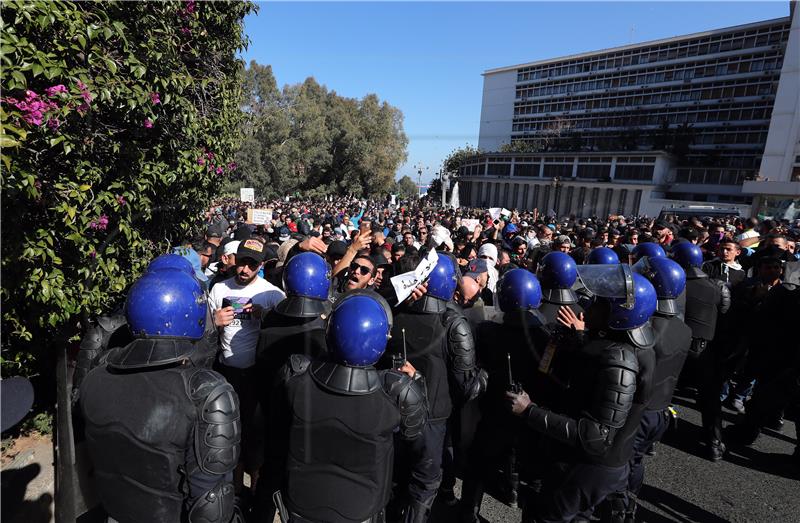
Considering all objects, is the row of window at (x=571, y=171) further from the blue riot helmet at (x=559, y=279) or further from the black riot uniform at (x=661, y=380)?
the black riot uniform at (x=661, y=380)

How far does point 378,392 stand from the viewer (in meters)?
2.12

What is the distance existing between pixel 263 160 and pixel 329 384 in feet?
124

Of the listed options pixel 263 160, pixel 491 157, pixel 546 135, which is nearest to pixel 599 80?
pixel 546 135

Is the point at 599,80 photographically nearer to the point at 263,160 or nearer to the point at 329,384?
the point at 263,160

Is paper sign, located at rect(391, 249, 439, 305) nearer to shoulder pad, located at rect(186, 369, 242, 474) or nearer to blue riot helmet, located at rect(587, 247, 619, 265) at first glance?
shoulder pad, located at rect(186, 369, 242, 474)

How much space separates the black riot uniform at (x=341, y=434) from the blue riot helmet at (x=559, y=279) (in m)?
2.13

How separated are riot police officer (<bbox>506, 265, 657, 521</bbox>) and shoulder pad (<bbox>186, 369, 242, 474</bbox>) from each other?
1.63m

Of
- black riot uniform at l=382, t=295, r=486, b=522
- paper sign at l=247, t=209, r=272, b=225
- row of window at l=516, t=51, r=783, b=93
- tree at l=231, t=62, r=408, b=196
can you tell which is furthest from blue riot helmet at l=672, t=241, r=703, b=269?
row of window at l=516, t=51, r=783, b=93

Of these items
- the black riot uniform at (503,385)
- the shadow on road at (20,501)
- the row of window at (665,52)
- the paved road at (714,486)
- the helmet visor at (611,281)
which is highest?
the row of window at (665,52)

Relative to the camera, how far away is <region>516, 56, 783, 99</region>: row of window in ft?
168

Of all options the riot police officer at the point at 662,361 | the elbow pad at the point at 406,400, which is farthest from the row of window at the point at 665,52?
the elbow pad at the point at 406,400

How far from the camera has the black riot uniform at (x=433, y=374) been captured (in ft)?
10.2

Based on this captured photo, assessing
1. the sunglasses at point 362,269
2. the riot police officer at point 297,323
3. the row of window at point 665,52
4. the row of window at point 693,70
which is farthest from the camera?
the row of window at point 693,70

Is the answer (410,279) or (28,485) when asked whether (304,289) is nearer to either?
(410,279)
